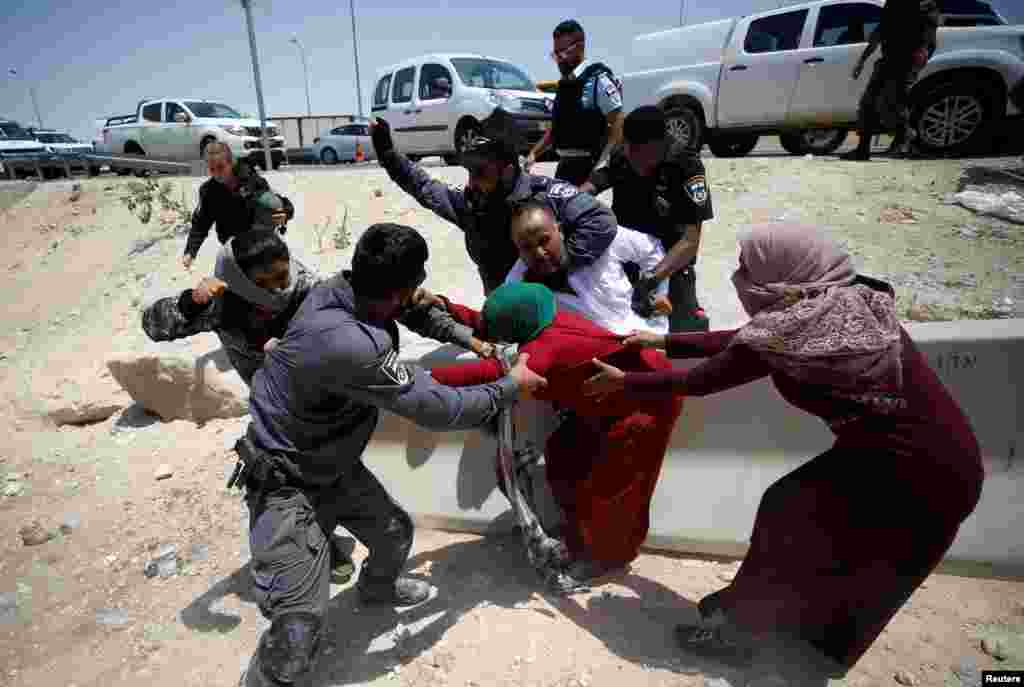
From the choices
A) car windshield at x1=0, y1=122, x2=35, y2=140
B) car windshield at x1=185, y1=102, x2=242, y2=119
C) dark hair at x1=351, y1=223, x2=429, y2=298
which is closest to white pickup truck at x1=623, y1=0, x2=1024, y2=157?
dark hair at x1=351, y1=223, x2=429, y2=298

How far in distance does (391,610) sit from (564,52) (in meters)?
3.62

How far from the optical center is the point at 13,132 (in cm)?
1958

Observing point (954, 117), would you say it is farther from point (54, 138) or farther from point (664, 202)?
point (54, 138)

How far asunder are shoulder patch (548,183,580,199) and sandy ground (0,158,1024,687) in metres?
1.02

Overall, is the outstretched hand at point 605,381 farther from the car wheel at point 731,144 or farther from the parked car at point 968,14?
the car wheel at point 731,144

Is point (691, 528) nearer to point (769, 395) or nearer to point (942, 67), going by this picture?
point (769, 395)

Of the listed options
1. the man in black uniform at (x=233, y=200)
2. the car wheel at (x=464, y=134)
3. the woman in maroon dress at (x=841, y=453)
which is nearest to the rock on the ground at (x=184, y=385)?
the man in black uniform at (x=233, y=200)

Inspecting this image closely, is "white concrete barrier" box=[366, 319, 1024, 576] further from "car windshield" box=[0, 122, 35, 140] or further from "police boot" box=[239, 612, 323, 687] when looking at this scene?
"car windshield" box=[0, 122, 35, 140]

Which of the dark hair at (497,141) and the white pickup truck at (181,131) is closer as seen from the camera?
the dark hair at (497,141)

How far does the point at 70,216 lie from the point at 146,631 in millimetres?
11137

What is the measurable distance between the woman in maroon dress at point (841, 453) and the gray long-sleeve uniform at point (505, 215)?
2.87 feet

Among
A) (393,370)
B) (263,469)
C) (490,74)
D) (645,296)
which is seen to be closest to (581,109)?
(645,296)

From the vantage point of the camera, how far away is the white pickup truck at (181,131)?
44.0 feet

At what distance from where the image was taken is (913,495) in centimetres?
163
